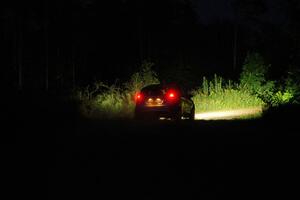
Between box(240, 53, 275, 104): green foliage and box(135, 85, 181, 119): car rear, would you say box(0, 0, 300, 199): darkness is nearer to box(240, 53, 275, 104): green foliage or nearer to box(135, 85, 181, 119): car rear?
box(135, 85, 181, 119): car rear

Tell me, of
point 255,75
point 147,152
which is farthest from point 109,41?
point 147,152

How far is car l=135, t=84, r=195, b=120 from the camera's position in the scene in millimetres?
20734

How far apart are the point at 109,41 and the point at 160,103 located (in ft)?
110

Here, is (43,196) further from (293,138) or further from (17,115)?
(17,115)

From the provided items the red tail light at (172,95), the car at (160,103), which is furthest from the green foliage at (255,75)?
the red tail light at (172,95)

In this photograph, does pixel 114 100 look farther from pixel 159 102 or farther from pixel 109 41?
pixel 109 41

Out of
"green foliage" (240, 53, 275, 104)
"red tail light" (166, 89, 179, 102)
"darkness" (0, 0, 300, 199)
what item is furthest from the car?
"green foliage" (240, 53, 275, 104)

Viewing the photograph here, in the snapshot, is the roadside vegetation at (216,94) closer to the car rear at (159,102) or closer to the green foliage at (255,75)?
the green foliage at (255,75)

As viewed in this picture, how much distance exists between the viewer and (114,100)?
27.2 metres

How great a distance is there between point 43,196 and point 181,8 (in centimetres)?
5189

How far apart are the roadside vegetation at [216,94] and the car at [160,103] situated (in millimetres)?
4251

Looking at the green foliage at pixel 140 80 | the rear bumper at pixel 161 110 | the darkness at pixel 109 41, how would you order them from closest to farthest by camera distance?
the rear bumper at pixel 161 110 → the green foliage at pixel 140 80 → the darkness at pixel 109 41

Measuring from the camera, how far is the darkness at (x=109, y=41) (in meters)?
48.0

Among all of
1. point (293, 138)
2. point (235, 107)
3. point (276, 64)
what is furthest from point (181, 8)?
point (293, 138)
